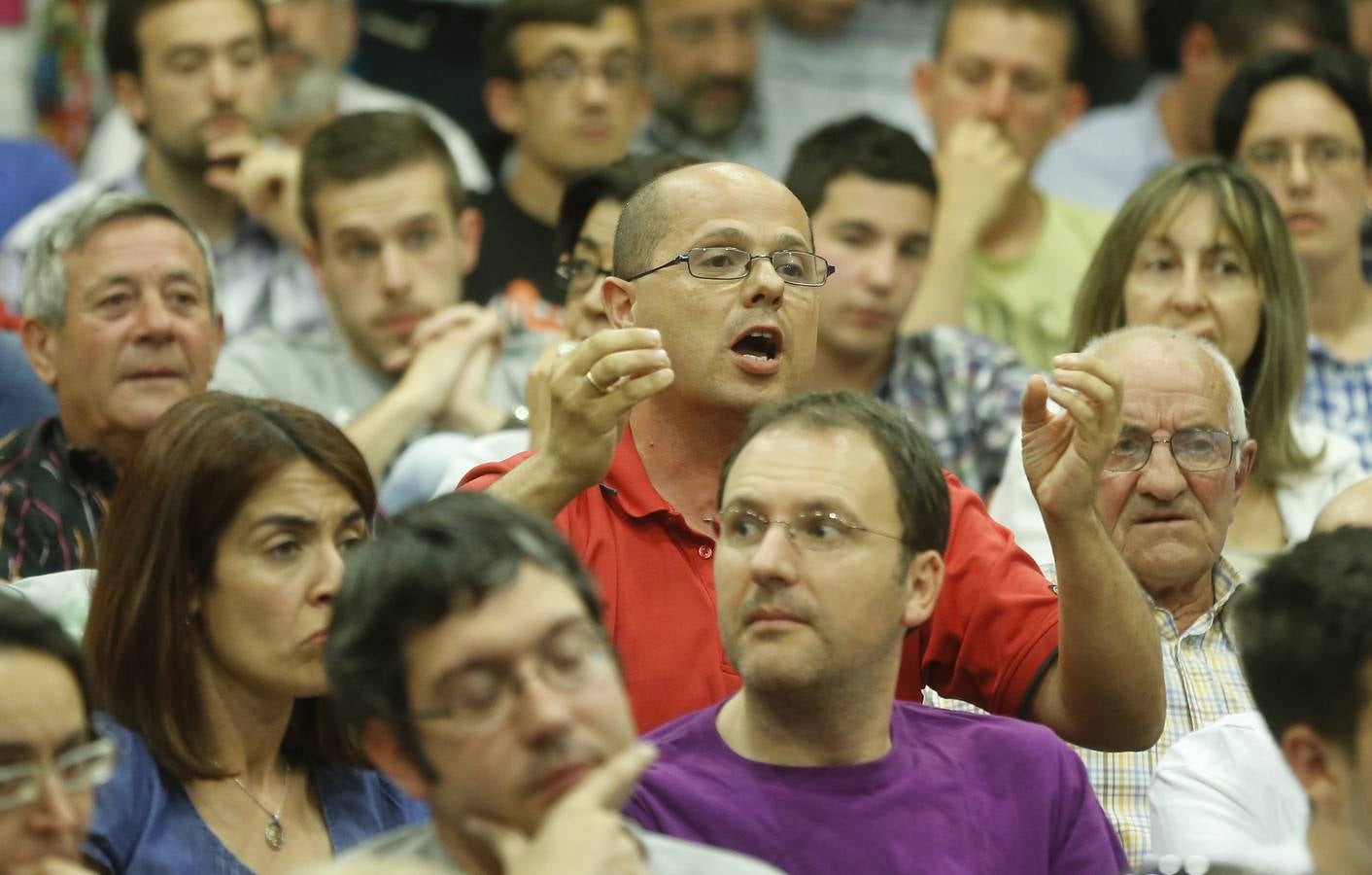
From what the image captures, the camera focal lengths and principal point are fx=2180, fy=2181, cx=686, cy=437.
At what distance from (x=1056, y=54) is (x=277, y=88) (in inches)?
76.9

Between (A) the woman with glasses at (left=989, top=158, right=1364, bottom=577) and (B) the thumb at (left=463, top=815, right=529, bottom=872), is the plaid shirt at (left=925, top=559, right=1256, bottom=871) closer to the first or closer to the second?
(A) the woman with glasses at (left=989, top=158, right=1364, bottom=577)

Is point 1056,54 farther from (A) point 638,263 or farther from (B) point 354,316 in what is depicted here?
(A) point 638,263

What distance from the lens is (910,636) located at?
316 cm

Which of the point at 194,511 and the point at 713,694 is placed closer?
the point at 194,511

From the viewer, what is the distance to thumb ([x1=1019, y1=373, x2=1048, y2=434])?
9.20 ft

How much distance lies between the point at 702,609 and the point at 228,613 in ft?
2.19

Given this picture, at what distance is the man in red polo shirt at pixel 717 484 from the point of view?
286 cm

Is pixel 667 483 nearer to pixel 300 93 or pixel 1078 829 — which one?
pixel 1078 829

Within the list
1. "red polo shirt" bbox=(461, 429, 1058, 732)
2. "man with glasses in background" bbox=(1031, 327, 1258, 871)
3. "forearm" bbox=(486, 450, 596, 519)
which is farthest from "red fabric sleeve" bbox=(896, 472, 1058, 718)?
"forearm" bbox=(486, 450, 596, 519)

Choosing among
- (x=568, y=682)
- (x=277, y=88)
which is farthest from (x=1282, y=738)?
(x=277, y=88)

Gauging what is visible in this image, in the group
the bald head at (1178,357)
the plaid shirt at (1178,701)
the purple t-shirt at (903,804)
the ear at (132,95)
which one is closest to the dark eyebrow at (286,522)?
the purple t-shirt at (903,804)

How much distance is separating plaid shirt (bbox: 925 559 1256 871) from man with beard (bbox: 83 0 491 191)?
2.51m

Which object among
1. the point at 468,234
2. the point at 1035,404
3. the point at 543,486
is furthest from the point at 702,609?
the point at 468,234

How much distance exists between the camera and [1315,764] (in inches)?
93.0
